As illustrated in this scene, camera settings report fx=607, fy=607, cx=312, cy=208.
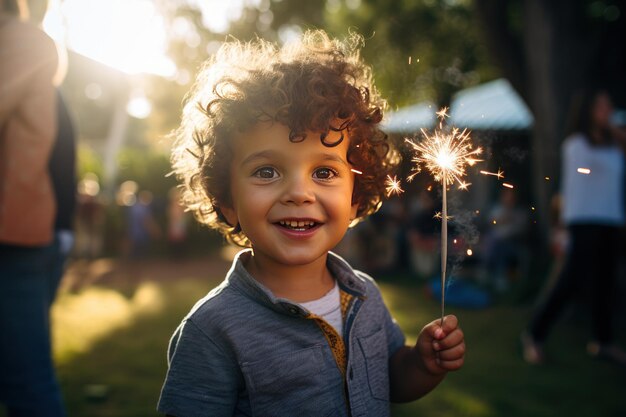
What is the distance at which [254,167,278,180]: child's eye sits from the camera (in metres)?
1.70

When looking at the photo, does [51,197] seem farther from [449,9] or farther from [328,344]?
[449,9]

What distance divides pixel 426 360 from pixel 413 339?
4153 millimetres

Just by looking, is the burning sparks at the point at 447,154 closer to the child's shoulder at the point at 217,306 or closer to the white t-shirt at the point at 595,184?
the child's shoulder at the point at 217,306

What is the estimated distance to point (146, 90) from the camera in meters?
32.4

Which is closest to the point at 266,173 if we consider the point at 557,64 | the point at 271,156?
the point at 271,156

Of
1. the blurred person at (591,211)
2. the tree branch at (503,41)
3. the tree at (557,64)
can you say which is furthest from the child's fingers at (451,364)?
the tree branch at (503,41)

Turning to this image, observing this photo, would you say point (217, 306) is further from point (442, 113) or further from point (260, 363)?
point (442, 113)

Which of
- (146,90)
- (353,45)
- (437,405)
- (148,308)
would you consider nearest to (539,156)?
(437,405)

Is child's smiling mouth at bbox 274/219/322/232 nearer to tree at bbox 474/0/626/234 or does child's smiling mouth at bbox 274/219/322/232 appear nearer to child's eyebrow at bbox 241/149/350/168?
child's eyebrow at bbox 241/149/350/168

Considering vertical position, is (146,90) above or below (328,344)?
above

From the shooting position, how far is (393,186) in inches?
69.4

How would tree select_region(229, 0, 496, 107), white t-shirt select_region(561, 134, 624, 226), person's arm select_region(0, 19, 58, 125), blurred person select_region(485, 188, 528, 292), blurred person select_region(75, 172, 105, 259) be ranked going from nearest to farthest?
person's arm select_region(0, 19, 58, 125), white t-shirt select_region(561, 134, 624, 226), blurred person select_region(485, 188, 528, 292), blurred person select_region(75, 172, 105, 259), tree select_region(229, 0, 496, 107)

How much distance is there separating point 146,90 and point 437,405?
31.0 metres

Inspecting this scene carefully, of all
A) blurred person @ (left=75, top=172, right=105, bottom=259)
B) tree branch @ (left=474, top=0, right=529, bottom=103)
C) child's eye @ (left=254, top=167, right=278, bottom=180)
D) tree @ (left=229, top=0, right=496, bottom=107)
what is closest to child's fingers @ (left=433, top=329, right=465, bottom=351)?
child's eye @ (left=254, top=167, right=278, bottom=180)
